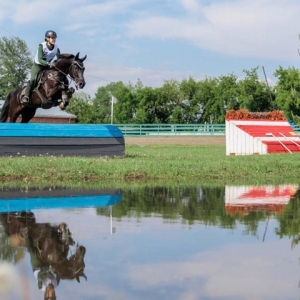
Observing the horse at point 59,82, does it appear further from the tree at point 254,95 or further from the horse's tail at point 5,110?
the tree at point 254,95

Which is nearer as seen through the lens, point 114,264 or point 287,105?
point 114,264

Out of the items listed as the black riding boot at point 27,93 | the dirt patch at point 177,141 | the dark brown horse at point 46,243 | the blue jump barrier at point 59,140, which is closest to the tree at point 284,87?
the dirt patch at point 177,141

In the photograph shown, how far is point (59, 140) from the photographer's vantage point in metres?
18.9

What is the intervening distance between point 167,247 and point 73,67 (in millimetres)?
11521

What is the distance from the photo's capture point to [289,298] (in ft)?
14.9

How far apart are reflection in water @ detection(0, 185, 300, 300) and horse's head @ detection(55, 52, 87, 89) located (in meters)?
7.51

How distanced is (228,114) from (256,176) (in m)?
9.67

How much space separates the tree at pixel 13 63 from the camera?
94.2m

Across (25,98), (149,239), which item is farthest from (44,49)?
(149,239)

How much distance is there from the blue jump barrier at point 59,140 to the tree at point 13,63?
75.5 m

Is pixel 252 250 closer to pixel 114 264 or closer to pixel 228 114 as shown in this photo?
pixel 114 264

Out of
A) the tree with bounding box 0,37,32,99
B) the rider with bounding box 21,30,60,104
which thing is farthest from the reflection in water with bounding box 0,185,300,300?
the tree with bounding box 0,37,32,99

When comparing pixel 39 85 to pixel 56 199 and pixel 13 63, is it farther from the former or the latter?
pixel 13 63

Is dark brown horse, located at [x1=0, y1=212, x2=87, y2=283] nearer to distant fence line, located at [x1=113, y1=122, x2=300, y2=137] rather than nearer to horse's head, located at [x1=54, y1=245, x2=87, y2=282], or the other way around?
horse's head, located at [x1=54, y1=245, x2=87, y2=282]
